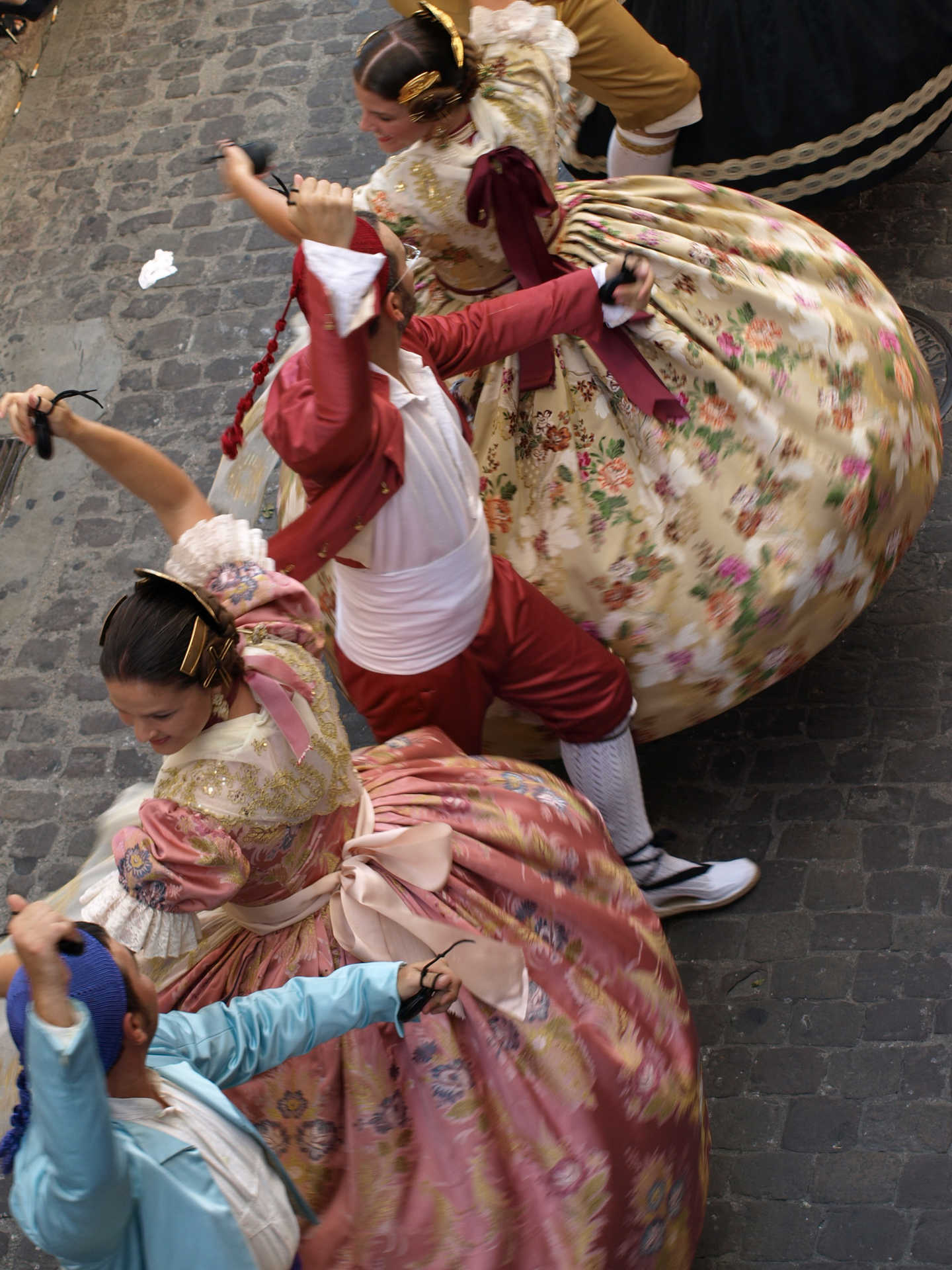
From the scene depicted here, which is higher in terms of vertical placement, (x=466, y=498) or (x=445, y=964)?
(x=466, y=498)

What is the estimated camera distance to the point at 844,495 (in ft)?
11.0

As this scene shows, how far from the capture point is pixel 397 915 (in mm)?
2551

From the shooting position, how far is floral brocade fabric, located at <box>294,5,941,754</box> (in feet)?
10.9

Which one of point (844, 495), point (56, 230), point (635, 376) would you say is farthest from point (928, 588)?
point (56, 230)

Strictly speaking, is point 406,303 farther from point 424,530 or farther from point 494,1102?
point 494,1102

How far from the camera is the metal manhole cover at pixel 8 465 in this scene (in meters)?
5.34

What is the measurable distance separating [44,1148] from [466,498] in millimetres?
1596

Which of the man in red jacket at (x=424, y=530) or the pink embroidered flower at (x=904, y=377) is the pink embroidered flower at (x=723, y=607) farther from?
the pink embroidered flower at (x=904, y=377)

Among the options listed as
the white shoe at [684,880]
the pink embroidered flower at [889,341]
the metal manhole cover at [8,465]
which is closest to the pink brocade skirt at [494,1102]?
the white shoe at [684,880]

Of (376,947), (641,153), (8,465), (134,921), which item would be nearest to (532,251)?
(641,153)

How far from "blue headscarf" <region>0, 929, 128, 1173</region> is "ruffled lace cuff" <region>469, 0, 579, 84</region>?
7.78 ft

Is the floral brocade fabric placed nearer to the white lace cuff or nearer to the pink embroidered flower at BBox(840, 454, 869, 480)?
the pink embroidered flower at BBox(840, 454, 869, 480)

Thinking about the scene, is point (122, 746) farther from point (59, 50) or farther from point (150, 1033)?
point (59, 50)

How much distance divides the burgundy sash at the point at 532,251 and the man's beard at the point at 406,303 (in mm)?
450
